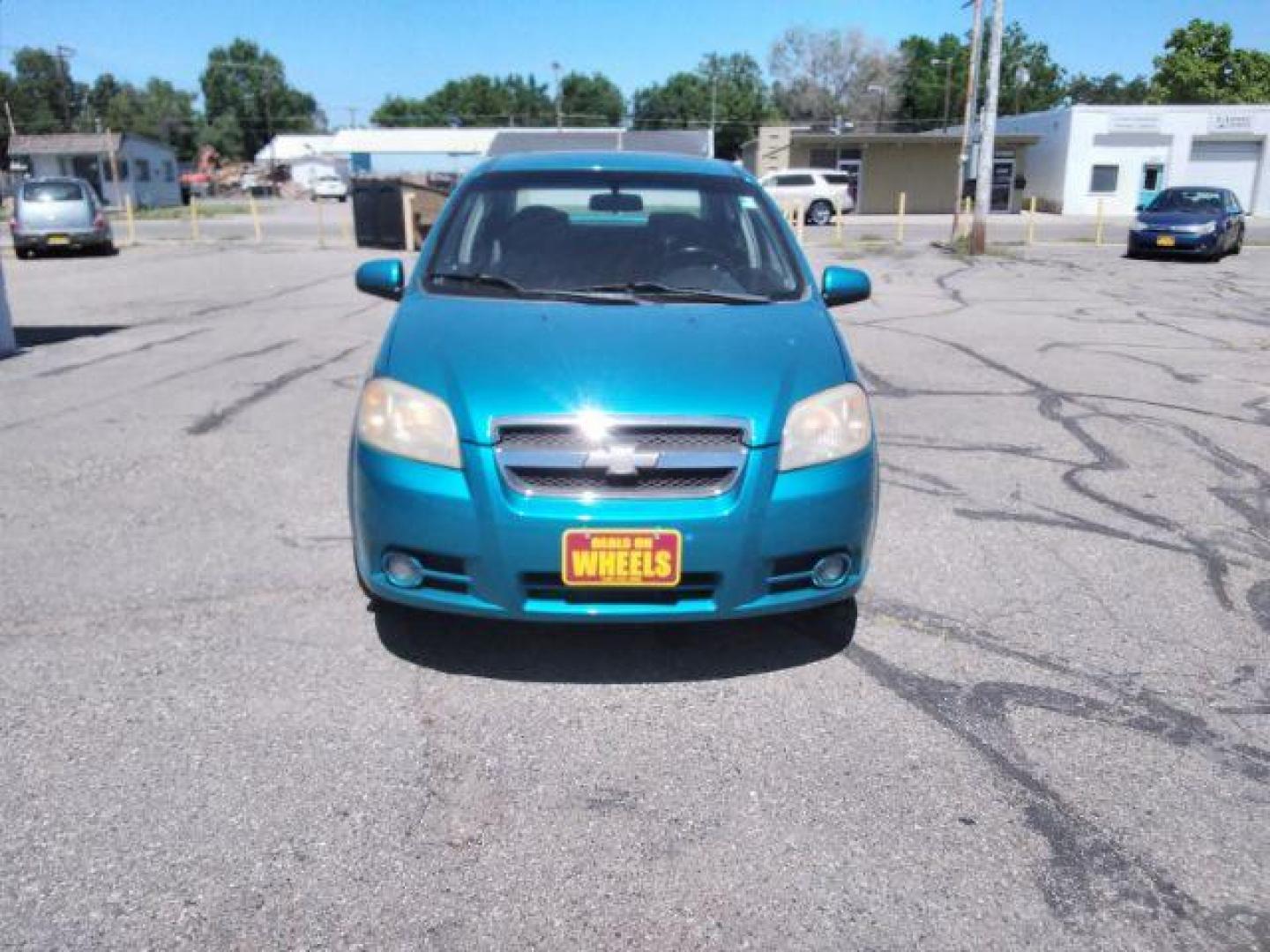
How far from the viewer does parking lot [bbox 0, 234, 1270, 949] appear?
225cm

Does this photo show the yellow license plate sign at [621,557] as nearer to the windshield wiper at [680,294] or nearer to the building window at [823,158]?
the windshield wiper at [680,294]

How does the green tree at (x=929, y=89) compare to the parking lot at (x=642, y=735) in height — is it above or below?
above

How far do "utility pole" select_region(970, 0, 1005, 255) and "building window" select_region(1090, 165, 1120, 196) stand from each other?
23.8 metres

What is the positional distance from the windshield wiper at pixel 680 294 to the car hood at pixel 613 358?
78 mm

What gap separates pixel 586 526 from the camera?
283cm

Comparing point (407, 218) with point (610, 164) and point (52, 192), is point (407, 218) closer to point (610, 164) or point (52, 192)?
point (52, 192)

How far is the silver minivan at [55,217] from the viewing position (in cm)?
2014

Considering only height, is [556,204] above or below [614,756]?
above

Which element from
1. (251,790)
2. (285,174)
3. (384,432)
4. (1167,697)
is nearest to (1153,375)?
(1167,697)

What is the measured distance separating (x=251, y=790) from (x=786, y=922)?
4.73 ft

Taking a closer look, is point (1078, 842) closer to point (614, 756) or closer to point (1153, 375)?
point (614, 756)

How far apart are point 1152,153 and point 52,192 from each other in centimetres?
3950

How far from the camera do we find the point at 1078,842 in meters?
2.48

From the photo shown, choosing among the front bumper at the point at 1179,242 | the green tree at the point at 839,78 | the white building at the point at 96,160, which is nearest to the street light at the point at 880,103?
the green tree at the point at 839,78
